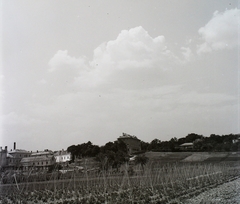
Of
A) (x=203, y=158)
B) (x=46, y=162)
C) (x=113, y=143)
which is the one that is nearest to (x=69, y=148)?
(x=46, y=162)

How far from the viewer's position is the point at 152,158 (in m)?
44.8

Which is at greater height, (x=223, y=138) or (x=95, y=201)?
(x=223, y=138)

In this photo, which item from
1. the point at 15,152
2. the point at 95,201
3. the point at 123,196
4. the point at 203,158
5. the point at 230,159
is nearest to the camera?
the point at 95,201

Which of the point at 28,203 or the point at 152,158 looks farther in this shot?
the point at 152,158

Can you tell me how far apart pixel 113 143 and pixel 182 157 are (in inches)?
602

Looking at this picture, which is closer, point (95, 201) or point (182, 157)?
point (95, 201)

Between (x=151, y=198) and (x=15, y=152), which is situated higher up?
(x=15, y=152)

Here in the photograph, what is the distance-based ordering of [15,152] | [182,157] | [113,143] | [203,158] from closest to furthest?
[203,158] < [182,157] < [113,143] < [15,152]

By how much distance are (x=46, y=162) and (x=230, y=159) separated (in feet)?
147

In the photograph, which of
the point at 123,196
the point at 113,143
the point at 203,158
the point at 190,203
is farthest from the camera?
the point at 113,143

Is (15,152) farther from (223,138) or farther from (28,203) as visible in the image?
(28,203)

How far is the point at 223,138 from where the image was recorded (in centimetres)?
3997

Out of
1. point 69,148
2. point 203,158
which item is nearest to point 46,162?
point 69,148

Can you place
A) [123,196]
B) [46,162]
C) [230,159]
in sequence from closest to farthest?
[123,196], [230,159], [46,162]
